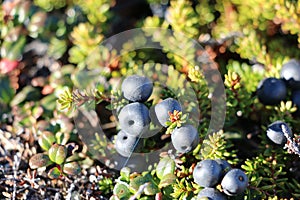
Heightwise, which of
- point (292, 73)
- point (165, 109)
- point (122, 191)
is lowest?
point (122, 191)

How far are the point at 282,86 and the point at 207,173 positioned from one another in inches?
26.4

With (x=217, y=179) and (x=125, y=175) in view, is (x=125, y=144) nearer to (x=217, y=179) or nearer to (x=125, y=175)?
(x=125, y=175)

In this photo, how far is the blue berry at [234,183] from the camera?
1.79m

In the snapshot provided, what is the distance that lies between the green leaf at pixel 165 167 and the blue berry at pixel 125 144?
0.47ft

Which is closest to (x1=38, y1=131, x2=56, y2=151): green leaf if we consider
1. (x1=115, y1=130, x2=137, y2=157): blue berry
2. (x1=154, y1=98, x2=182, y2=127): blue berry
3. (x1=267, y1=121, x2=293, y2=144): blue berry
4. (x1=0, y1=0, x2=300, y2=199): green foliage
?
(x1=0, y1=0, x2=300, y2=199): green foliage

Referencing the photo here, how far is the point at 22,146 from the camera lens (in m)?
2.26

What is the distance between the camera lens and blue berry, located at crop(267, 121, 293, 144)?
6.61 feet

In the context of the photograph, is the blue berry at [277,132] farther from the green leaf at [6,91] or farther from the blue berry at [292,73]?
the green leaf at [6,91]

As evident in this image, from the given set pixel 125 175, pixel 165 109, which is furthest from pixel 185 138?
pixel 125 175

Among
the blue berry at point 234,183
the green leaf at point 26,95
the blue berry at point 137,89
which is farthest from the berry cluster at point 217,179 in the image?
the green leaf at point 26,95

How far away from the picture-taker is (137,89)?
6.44 ft

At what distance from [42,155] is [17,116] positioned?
0.46m

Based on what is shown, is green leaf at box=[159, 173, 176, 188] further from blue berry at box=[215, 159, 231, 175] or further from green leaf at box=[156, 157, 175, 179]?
blue berry at box=[215, 159, 231, 175]

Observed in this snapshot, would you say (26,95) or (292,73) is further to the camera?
(26,95)
